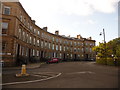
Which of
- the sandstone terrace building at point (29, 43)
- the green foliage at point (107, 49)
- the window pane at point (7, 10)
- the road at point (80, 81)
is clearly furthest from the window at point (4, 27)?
the green foliage at point (107, 49)

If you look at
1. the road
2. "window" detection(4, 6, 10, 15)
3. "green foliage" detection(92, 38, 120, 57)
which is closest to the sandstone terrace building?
"window" detection(4, 6, 10, 15)

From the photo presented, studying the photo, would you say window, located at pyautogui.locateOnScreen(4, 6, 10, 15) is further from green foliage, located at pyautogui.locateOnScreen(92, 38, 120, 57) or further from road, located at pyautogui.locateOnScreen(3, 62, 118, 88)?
green foliage, located at pyautogui.locateOnScreen(92, 38, 120, 57)

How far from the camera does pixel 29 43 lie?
27.7m

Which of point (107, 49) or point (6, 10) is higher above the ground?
point (6, 10)

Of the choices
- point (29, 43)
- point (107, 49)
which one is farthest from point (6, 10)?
point (107, 49)

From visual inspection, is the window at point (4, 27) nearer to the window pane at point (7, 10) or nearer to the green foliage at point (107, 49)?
the window pane at point (7, 10)

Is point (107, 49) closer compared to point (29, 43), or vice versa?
point (107, 49)

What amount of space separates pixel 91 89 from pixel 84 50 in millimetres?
49484

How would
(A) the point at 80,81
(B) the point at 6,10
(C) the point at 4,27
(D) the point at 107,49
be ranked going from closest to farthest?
(A) the point at 80,81 < (C) the point at 4,27 < (B) the point at 6,10 < (D) the point at 107,49

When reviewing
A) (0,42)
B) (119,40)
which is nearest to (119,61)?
(119,40)

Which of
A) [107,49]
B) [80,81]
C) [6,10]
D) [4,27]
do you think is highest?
[6,10]

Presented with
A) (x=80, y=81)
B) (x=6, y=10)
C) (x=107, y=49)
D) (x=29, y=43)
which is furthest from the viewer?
(x=29, y=43)

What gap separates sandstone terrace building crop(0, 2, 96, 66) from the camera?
18.1 metres

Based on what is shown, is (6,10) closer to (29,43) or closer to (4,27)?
(4,27)
